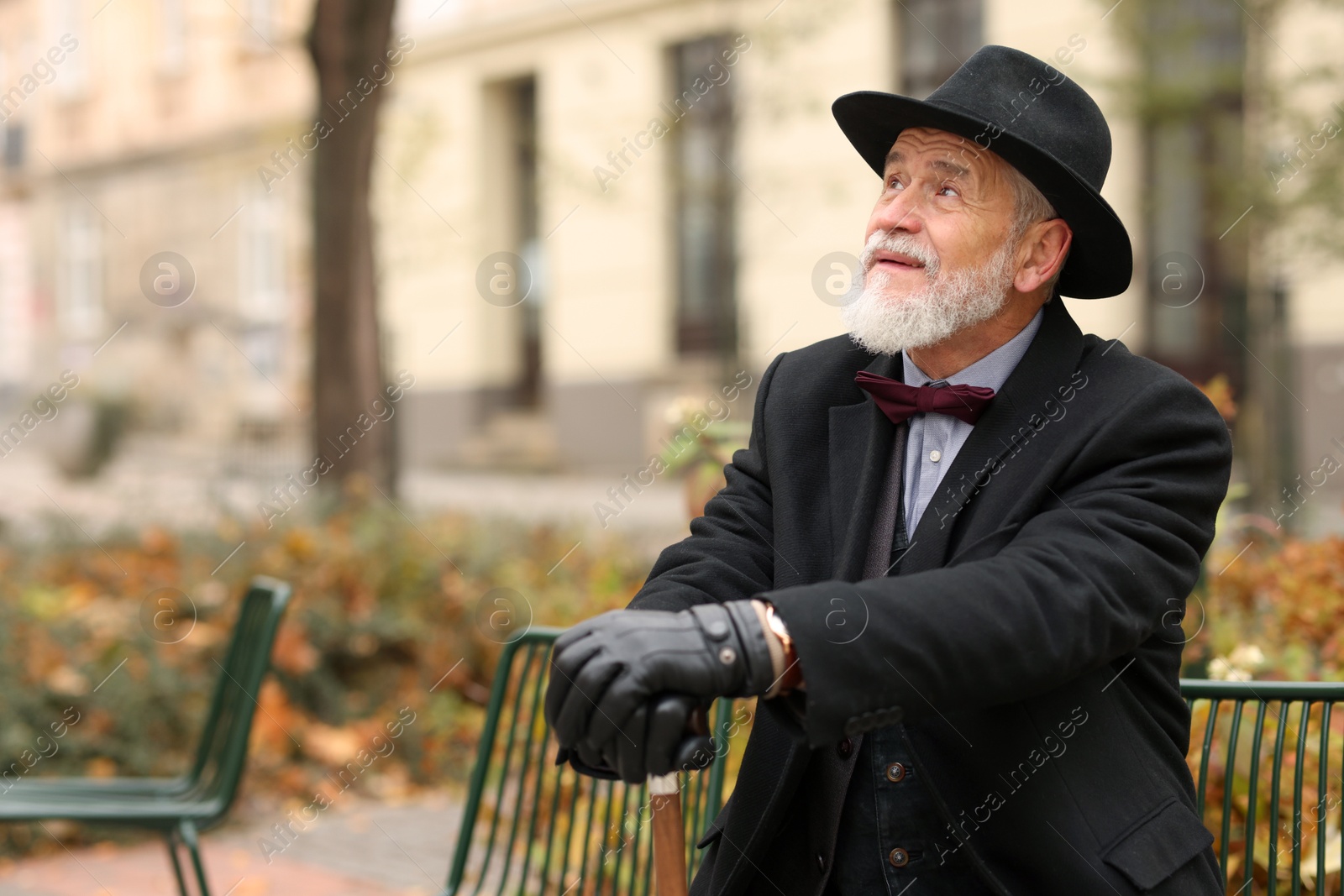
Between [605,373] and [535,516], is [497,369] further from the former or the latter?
[535,516]

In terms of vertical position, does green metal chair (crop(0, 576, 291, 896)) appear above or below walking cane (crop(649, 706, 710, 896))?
below

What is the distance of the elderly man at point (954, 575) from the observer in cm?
173

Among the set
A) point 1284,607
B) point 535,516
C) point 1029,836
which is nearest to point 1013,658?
point 1029,836

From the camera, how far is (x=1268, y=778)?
2.95m

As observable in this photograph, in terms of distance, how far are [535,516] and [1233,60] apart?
7.37 m

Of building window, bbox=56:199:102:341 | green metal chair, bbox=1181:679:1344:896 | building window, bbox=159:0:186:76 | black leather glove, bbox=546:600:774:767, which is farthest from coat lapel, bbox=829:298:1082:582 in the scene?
building window, bbox=56:199:102:341

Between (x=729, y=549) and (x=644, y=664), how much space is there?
0.62 meters

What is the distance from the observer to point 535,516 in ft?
30.1

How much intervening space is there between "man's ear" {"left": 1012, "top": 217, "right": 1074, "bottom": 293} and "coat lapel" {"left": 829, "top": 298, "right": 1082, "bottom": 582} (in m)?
0.08

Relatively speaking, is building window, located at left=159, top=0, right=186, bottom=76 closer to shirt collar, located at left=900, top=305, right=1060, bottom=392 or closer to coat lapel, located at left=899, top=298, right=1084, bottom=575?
shirt collar, located at left=900, top=305, right=1060, bottom=392

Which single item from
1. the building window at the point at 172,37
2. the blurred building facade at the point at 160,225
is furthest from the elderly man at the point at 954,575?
the building window at the point at 172,37

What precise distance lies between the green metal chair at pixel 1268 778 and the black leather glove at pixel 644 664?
1.11 m

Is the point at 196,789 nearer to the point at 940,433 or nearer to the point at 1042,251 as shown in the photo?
the point at 940,433

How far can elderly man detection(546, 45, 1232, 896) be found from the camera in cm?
173
